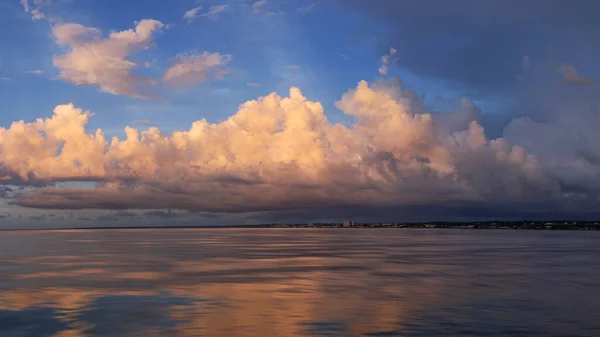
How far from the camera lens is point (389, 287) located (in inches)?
1668

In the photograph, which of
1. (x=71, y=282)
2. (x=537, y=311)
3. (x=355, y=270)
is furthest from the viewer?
(x=355, y=270)

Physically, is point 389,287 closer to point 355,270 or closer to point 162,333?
point 355,270

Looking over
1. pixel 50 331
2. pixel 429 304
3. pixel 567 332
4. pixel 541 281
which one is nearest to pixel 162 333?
pixel 50 331

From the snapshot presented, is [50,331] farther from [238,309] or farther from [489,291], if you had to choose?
[489,291]

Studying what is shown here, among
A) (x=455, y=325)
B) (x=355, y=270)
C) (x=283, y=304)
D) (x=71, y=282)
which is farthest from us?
(x=355, y=270)

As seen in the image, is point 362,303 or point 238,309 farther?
point 362,303

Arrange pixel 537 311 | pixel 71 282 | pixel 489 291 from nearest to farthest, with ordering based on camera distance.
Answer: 1. pixel 537 311
2. pixel 489 291
3. pixel 71 282

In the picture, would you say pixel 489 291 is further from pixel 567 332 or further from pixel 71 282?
pixel 71 282

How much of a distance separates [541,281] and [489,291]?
30.2ft

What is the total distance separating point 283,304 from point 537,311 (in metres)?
15.2

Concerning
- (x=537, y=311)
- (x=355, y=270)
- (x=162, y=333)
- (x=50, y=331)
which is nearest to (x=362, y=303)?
(x=537, y=311)

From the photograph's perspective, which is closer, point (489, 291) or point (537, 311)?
point (537, 311)

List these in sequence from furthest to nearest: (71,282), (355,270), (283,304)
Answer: (355,270), (71,282), (283,304)

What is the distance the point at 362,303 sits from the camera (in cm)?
3438
